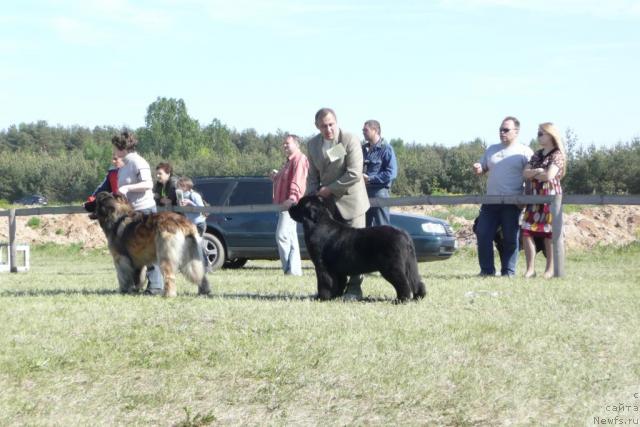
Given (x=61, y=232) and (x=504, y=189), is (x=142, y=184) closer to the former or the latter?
(x=504, y=189)

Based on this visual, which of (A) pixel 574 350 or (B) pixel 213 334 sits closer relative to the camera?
(A) pixel 574 350

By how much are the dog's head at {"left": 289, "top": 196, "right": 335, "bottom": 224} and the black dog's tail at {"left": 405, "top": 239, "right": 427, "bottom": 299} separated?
3.15 feet

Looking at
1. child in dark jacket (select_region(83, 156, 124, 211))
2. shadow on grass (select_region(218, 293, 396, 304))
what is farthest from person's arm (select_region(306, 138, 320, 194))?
child in dark jacket (select_region(83, 156, 124, 211))

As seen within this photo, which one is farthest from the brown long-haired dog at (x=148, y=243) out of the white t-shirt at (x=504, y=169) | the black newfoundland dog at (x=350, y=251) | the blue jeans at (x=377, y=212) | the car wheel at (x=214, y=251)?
the car wheel at (x=214, y=251)

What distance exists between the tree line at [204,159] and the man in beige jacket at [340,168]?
5.50 meters

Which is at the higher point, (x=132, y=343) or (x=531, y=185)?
(x=531, y=185)

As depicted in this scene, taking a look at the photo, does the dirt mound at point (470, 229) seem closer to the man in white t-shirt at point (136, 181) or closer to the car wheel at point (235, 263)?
the car wheel at point (235, 263)

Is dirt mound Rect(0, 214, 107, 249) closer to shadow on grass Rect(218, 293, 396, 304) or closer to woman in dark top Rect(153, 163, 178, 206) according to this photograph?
woman in dark top Rect(153, 163, 178, 206)

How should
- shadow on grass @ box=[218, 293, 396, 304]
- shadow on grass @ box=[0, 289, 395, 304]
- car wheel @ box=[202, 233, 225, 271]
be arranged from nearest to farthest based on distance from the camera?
shadow on grass @ box=[218, 293, 396, 304]
shadow on grass @ box=[0, 289, 395, 304]
car wheel @ box=[202, 233, 225, 271]

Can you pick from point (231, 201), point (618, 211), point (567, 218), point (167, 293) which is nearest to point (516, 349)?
point (167, 293)

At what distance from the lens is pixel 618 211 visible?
27781 mm

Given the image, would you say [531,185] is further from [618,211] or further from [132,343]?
[618,211]

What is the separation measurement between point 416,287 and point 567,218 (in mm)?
17710

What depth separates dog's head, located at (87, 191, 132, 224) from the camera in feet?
36.0
